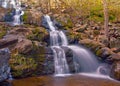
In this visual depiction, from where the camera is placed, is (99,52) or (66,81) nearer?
(66,81)

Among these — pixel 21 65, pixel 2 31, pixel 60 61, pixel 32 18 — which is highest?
pixel 32 18

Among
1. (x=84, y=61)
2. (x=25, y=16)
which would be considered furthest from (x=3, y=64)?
(x=25, y=16)

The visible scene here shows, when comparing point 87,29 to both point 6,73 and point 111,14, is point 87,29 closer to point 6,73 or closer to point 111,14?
point 111,14

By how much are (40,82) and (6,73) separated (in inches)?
86.9

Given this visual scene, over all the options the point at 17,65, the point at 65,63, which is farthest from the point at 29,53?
the point at 65,63

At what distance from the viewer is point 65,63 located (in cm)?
1795

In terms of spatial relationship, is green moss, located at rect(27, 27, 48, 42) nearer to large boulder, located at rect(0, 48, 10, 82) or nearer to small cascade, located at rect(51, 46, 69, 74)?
small cascade, located at rect(51, 46, 69, 74)

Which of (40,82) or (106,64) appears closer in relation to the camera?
(40,82)

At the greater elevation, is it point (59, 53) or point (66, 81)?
point (59, 53)

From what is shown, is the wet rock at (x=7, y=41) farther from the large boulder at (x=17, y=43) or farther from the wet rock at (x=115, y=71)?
the wet rock at (x=115, y=71)

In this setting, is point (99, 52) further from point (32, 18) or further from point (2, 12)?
point (2, 12)

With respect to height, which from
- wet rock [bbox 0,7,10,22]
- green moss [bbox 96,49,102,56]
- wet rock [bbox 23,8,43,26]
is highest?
wet rock [bbox 0,7,10,22]

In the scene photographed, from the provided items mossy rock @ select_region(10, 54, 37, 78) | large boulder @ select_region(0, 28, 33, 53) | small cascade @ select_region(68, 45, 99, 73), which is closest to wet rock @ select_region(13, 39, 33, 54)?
large boulder @ select_region(0, 28, 33, 53)

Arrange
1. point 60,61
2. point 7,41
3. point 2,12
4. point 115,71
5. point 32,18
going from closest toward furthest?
point 115,71 < point 7,41 < point 60,61 < point 32,18 < point 2,12
